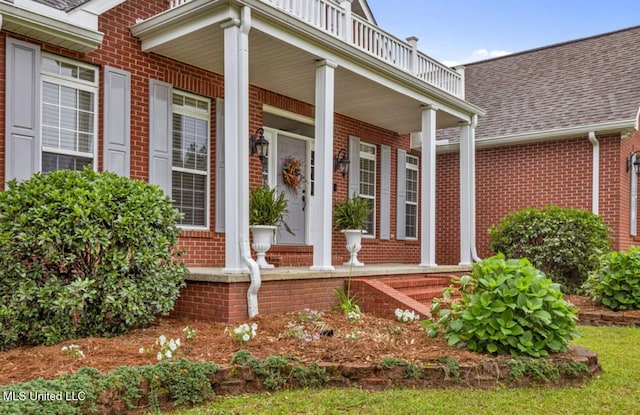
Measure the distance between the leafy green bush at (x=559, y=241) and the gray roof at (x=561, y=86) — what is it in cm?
217

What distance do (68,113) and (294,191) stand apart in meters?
4.10

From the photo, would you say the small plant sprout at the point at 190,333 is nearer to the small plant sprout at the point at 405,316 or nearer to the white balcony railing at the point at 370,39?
the small plant sprout at the point at 405,316

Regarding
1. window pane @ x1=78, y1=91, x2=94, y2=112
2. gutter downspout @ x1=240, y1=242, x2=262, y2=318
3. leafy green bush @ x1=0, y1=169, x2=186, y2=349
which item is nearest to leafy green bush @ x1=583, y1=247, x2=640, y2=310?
gutter downspout @ x1=240, y1=242, x2=262, y2=318

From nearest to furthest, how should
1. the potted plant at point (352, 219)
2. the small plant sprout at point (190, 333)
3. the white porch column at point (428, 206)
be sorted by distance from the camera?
the small plant sprout at point (190, 333) < the white porch column at point (428, 206) < the potted plant at point (352, 219)

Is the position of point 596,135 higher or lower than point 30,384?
higher

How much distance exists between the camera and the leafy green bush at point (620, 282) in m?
7.78

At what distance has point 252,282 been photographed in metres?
5.74

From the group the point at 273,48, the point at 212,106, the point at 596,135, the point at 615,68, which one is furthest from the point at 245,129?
the point at 615,68

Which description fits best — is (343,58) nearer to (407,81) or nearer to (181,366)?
(407,81)

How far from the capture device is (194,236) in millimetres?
7504

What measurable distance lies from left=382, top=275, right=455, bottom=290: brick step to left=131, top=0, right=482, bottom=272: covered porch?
0.49 m

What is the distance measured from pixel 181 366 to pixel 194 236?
3.77 meters

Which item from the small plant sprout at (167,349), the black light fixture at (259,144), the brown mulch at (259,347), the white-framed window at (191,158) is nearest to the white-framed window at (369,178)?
the black light fixture at (259,144)

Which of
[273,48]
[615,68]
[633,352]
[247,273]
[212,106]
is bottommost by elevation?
[633,352]
